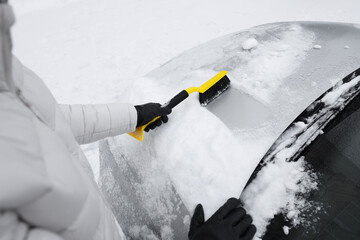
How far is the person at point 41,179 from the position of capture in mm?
560

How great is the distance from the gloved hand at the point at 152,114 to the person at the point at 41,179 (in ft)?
1.21

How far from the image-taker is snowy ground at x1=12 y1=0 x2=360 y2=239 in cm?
339

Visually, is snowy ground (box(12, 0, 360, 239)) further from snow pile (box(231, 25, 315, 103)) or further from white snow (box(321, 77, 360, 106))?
white snow (box(321, 77, 360, 106))

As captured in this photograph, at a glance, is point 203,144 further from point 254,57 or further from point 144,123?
point 254,57

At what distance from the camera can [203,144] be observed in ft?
3.60

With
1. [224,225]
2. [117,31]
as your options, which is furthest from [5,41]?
[117,31]

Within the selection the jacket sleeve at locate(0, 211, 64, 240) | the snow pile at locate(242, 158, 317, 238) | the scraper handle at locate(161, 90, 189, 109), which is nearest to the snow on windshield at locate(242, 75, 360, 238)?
the snow pile at locate(242, 158, 317, 238)

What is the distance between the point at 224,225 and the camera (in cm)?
98

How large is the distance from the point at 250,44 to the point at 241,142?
78 cm

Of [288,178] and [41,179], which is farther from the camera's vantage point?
[288,178]

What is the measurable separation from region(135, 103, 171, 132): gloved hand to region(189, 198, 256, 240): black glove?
0.49 m

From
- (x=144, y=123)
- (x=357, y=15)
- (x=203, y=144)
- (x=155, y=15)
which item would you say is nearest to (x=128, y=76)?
(x=155, y=15)

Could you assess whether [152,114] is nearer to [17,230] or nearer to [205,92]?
[205,92]

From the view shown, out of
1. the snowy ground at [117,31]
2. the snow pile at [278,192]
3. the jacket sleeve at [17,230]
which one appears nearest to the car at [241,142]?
the snow pile at [278,192]
